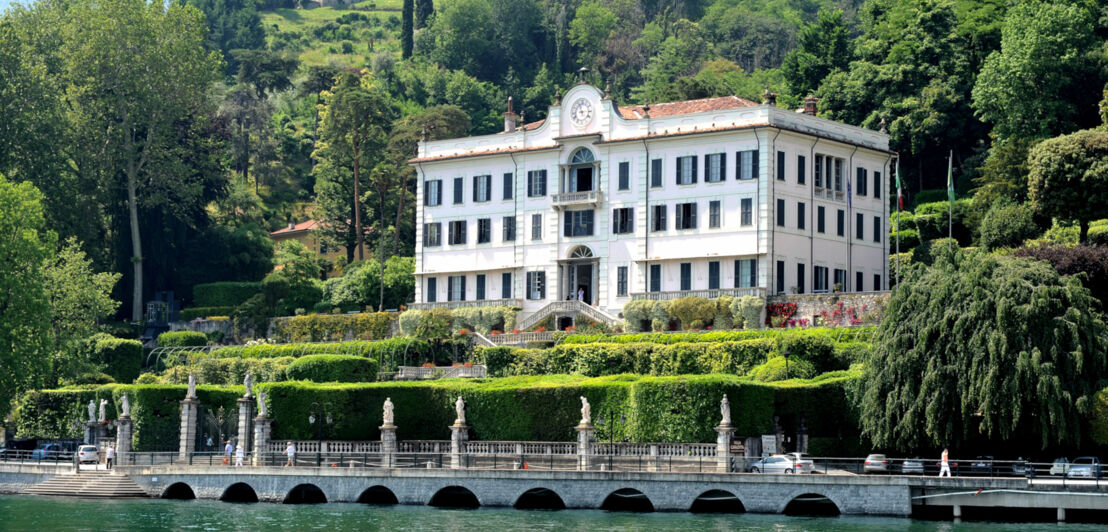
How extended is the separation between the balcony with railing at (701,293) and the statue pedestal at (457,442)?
21271 millimetres

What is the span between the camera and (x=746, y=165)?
83688 mm

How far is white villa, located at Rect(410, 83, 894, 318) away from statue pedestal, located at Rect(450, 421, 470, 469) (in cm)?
2199

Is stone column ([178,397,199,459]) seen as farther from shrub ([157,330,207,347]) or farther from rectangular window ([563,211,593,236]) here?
rectangular window ([563,211,593,236])

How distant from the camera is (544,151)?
3558 inches

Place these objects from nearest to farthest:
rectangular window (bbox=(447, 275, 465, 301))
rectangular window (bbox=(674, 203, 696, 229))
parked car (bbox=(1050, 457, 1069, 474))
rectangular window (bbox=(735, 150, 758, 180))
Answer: parked car (bbox=(1050, 457, 1069, 474)), rectangular window (bbox=(735, 150, 758, 180)), rectangular window (bbox=(674, 203, 696, 229)), rectangular window (bbox=(447, 275, 465, 301))

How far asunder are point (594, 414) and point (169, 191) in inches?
1935

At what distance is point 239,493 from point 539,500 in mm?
11102

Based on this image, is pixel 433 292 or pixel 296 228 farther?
pixel 296 228

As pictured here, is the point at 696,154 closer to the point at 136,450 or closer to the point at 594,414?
the point at 594,414

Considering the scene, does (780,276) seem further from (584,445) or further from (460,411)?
(584,445)

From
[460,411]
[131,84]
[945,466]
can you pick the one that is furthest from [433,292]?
[945,466]

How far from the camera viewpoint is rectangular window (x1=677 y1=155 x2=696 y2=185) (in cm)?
8531

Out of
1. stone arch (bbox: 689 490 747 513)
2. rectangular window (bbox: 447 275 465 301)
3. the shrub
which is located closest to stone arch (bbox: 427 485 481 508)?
stone arch (bbox: 689 490 747 513)

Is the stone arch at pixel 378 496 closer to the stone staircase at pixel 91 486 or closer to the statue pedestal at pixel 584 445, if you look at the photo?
the statue pedestal at pixel 584 445
